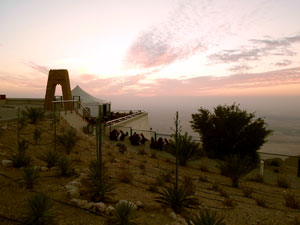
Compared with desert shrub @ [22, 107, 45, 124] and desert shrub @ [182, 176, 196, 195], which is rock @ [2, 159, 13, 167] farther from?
desert shrub @ [22, 107, 45, 124]

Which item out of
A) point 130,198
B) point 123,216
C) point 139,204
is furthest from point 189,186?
point 123,216

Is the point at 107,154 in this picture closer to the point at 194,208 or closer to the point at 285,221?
the point at 194,208

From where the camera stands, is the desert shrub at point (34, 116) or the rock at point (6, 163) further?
the desert shrub at point (34, 116)

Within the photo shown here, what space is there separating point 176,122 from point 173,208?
1.95m

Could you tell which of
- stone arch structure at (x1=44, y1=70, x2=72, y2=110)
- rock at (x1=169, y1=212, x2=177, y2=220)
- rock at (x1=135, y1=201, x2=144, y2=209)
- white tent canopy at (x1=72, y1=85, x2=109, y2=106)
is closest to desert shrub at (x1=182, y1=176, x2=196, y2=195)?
rock at (x1=169, y1=212, x2=177, y2=220)

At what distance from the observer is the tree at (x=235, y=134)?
15.5m


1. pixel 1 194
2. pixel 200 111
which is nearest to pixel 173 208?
pixel 1 194

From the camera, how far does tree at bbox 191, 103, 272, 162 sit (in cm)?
1552

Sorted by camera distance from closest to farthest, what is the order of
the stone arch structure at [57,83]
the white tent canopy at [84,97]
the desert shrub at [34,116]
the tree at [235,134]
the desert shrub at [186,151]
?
1. the desert shrub at [186,151]
2. the desert shrub at [34,116]
3. the tree at [235,134]
4. the stone arch structure at [57,83]
5. the white tent canopy at [84,97]

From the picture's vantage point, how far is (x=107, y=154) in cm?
1020

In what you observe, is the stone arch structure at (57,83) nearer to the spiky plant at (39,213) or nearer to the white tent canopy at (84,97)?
the white tent canopy at (84,97)

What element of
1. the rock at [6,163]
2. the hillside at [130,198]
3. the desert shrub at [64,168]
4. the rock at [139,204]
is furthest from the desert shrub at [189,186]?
the rock at [6,163]

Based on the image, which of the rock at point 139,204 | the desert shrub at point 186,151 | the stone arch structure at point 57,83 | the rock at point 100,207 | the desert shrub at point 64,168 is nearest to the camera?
the rock at point 100,207

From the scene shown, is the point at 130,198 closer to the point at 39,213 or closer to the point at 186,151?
the point at 39,213
